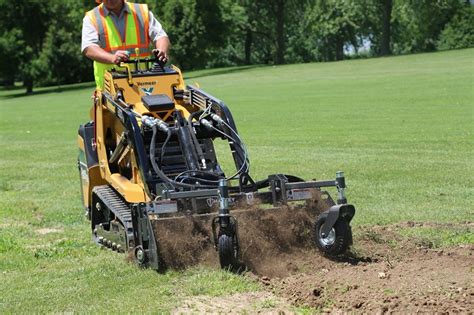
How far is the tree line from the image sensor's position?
62.8 m

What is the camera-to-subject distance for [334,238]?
6.66 meters

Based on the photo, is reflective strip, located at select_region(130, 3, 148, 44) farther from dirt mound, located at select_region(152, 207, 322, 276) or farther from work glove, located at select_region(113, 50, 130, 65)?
dirt mound, located at select_region(152, 207, 322, 276)

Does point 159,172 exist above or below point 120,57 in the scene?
below

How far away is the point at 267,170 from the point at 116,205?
6.43 meters

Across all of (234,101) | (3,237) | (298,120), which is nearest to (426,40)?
(234,101)

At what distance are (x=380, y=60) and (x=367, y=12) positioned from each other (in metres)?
20.7

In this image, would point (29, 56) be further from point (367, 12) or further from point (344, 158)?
point (344, 158)

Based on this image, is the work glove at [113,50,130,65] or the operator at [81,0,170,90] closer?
the work glove at [113,50,130,65]

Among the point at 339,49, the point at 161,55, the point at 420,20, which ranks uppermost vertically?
the point at 161,55

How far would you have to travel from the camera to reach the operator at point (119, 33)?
8.37 m

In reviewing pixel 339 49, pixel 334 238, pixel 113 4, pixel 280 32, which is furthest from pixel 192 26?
pixel 334 238

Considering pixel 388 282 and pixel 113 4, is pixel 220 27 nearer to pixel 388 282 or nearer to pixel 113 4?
pixel 113 4

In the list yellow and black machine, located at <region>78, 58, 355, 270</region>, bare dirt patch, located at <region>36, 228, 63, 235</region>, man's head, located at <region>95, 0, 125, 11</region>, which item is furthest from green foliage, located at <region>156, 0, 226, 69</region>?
yellow and black machine, located at <region>78, 58, 355, 270</region>

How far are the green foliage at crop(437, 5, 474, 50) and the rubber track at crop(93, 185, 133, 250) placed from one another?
69.0m
